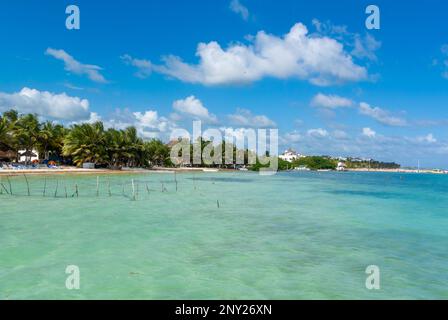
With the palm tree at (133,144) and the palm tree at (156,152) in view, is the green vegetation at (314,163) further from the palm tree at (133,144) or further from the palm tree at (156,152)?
the palm tree at (133,144)

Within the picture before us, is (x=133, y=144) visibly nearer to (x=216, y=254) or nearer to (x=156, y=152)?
(x=156, y=152)

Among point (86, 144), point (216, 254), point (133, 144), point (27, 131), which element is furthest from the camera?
point (133, 144)

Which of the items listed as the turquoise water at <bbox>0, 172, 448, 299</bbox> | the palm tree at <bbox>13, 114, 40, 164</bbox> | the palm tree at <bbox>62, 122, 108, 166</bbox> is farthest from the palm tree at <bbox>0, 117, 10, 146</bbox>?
the turquoise water at <bbox>0, 172, 448, 299</bbox>

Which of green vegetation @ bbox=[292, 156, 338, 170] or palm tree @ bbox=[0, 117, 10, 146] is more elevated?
palm tree @ bbox=[0, 117, 10, 146]

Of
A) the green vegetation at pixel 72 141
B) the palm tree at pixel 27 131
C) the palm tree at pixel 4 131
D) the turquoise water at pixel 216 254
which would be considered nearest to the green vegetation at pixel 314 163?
the green vegetation at pixel 72 141

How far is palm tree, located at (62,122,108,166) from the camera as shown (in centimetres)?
6419

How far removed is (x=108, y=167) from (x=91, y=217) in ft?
186

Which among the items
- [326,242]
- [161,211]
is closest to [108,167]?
[161,211]

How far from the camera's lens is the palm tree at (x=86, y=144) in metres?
64.2

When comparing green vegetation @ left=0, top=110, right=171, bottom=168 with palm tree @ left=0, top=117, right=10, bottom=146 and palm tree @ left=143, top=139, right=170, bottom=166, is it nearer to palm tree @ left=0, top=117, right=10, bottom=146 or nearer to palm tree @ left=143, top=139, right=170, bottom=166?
palm tree @ left=0, top=117, right=10, bottom=146

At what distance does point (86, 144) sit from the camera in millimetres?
65875

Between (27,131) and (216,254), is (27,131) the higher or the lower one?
the higher one

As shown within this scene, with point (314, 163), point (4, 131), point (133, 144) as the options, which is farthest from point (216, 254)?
point (314, 163)
